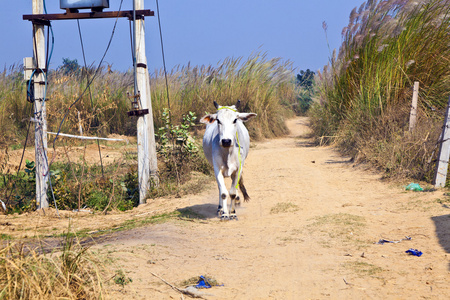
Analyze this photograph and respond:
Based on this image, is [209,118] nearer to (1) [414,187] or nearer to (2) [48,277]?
(1) [414,187]

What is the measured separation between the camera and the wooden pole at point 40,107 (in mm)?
7641

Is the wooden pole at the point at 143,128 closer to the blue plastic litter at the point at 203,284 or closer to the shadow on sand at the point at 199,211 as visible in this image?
the shadow on sand at the point at 199,211

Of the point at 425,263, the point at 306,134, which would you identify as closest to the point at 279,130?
the point at 306,134

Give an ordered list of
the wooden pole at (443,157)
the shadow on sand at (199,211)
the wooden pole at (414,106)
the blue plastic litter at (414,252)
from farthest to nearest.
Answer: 1. the wooden pole at (414,106)
2. the wooden pole at (443,157)
3. the shadow on sand at (199,211)
4. the blue plastic litter at (414,252)

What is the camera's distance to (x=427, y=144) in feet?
26.5

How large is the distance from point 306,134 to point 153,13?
9.48m

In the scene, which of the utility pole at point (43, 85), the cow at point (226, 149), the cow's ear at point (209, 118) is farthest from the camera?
the utility pole at point (43, 85)

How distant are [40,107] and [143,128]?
1616mm

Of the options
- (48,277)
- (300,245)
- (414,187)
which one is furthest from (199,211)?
(48,277)

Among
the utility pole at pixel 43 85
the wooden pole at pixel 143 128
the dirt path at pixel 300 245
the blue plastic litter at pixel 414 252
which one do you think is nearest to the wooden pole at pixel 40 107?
the utility pole at pixel 43 85

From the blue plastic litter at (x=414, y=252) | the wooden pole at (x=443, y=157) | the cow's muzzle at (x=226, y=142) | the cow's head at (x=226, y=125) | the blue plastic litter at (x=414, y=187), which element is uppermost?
A: the cow's head at (x=226, y=125)

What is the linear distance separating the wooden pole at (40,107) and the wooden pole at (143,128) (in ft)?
4.75

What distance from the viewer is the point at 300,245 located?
5.25 metres

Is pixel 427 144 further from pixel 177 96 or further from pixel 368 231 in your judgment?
pixel 177 96
